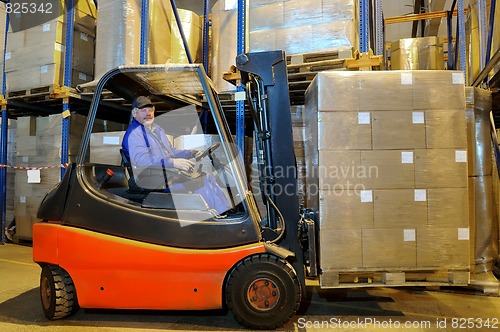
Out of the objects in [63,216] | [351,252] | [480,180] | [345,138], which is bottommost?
[351,252]

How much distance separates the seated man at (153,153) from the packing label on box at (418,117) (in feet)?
5.32

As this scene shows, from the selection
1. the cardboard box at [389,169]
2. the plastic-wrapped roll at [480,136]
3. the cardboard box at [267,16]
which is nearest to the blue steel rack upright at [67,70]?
the cardboard box at [267,16]

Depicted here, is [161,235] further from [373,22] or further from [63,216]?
[373,22]

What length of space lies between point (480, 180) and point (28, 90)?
21.7ft

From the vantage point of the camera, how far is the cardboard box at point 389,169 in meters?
2.78

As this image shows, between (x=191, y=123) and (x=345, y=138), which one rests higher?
(x=191, y=123)

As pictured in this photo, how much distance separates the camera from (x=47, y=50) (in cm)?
574

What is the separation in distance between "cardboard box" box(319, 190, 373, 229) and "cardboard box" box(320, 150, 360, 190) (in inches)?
3.1

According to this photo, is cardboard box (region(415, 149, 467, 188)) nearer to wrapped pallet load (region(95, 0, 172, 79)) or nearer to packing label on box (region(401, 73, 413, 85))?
packing label on box (region(401, 73, 413, 85))

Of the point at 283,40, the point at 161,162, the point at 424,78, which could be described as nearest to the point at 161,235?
the point at 161,162

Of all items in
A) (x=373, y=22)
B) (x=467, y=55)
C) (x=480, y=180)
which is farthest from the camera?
(x=467, y=55)

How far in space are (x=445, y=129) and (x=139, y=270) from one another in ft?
8.55

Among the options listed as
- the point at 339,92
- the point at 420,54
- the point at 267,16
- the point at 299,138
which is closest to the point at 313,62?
the point at 267,16

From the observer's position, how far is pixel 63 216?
9.63ft
